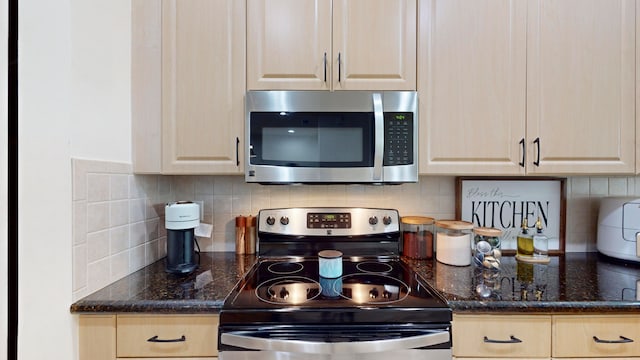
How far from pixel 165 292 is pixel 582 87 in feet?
6.08

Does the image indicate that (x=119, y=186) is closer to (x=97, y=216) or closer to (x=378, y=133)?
(x=97, y=216)

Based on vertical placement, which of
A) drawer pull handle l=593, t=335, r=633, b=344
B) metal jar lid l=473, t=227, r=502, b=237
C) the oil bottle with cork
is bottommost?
drawer pull handle l=593, t=335, r=633, b=344

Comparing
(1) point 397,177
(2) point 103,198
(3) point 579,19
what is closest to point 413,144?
(1) point 397,177

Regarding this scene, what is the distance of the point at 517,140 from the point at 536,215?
584 millimetres

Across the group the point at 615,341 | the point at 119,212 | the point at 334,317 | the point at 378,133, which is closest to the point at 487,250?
the point at 615,341

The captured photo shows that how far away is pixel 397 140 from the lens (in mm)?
1352

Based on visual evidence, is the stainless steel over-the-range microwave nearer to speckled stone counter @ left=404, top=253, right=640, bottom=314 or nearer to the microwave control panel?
the microwave control panel

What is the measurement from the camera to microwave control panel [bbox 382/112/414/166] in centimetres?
135

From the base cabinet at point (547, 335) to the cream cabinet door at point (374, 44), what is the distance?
954 millimetres

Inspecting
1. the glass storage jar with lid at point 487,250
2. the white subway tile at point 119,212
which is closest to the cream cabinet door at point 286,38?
A: the white subway tile at point 119,212

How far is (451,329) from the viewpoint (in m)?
1.02

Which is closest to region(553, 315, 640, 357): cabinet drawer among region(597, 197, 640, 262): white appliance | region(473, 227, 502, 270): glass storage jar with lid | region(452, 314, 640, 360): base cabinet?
region(452, 314, 640, 360): base cabinet

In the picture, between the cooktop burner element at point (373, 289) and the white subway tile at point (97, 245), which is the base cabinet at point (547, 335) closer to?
the cooktop burner element at point (373, 289)

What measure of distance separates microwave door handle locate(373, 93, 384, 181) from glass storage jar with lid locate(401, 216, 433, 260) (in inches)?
15.9
